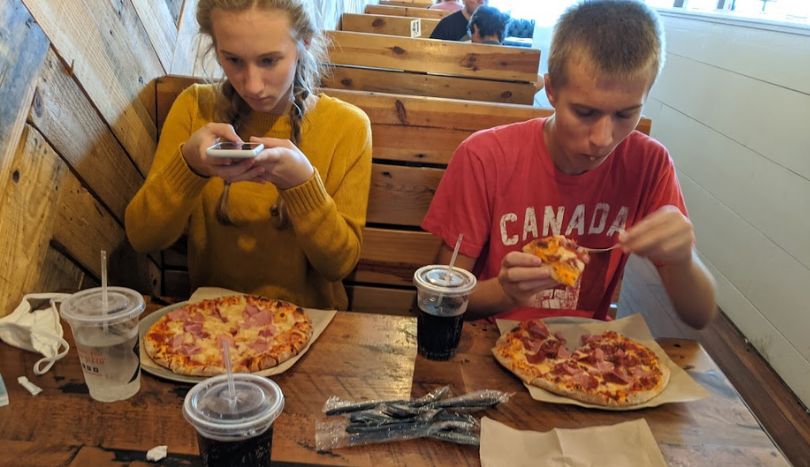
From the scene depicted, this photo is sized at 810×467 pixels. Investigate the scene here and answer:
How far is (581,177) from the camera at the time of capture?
1498 millimetres

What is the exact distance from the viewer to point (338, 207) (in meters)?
1.58

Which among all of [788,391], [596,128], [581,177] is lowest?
[788,391]

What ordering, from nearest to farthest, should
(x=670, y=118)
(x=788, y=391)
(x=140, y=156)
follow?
(x=140, y=156), (x=788, y=391), (x=670, y=118)

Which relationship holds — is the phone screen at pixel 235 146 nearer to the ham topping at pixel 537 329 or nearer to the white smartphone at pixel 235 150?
the white smartphone at pixel 235 150

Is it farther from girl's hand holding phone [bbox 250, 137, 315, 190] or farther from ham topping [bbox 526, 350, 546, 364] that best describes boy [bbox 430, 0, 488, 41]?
ham topping [bbox 526, 350, 546, 364]

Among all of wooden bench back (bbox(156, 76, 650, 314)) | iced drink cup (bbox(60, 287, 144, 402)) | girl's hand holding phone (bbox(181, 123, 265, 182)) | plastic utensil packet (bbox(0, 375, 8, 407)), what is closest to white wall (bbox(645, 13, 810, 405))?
wooden bench back (bbox(156, 76, 650, 314))

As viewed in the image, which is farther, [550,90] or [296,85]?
[296,85]

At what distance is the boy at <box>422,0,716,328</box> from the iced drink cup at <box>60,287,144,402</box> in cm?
76

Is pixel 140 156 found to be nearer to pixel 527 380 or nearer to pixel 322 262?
pixel 322 262

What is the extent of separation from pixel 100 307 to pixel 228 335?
0.89 feet

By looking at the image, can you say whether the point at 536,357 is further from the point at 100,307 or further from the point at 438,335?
the point at 100,307

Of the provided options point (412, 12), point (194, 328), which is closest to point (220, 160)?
point (194, 328)

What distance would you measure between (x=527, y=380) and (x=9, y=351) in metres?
0.98

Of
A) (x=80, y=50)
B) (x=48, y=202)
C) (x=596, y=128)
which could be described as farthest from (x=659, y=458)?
(x=80, y=50)
